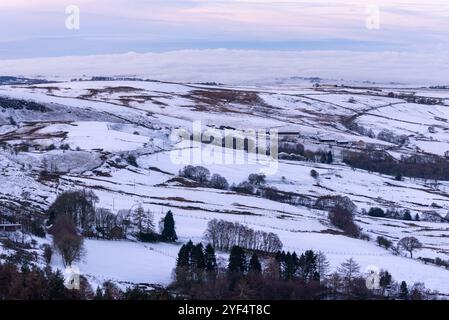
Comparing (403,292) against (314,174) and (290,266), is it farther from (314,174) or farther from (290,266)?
(314,174)

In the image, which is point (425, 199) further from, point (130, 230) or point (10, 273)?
point (10, 273)

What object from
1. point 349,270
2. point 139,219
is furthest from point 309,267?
point 139,219

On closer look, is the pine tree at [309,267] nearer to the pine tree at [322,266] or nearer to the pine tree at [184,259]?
the pine tree at [322,266]

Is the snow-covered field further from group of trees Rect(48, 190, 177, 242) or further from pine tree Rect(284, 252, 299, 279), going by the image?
pine tree Rect(284, 252, 299, 279)

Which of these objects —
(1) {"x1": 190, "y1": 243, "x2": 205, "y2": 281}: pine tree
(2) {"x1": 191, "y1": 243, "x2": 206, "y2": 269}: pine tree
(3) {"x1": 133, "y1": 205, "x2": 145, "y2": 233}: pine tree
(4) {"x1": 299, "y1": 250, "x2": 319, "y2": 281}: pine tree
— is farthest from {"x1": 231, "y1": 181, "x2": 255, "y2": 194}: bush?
(2) {"x1": 191, "y1": 243, "x2": 206, "y2": 269}: pine tree

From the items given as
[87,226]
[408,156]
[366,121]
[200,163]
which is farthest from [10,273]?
[366,121]
